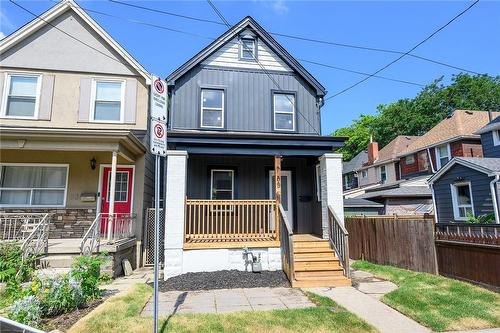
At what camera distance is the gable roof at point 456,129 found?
66.9ft

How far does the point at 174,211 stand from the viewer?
794 cm

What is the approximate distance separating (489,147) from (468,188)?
17.0 ft

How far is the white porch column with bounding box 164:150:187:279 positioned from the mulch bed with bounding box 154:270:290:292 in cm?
39

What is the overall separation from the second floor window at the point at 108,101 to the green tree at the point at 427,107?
3866cm

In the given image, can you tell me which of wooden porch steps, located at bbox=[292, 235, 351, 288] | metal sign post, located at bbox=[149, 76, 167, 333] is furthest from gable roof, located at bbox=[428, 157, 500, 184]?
metal sign post, located at bbox=[149, 76, 167, 333]

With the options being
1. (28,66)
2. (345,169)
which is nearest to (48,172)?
(28,66)

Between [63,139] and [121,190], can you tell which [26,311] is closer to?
[63,139]

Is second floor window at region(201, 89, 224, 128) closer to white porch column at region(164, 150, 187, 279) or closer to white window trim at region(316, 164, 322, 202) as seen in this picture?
white porch column at region(164, 150, 187, 279)

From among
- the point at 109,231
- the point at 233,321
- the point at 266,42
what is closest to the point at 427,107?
the point at 266,42

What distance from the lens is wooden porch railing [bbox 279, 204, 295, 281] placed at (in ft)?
23.6

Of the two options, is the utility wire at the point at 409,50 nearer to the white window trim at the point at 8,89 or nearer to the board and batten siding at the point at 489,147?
the board and batten siding at the point at 489,147

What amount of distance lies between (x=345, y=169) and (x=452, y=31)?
2825 centimetres

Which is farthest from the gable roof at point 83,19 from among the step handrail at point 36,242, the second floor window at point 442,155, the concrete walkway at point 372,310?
the second floor window at point 442,155

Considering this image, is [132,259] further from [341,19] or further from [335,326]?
[341,19]
